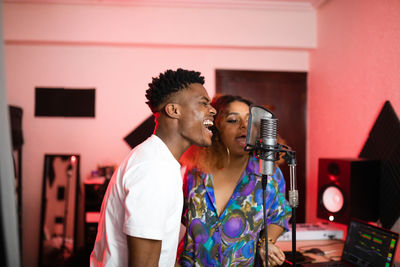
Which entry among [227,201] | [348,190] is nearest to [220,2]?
[348,190]

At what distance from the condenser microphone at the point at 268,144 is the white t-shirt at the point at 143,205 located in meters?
0.31

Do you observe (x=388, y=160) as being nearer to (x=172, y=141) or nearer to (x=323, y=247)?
(x=323, y=247)

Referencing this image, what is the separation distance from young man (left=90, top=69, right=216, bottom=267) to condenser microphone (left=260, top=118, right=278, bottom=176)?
0.24 metres

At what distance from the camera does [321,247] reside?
2.31 metres

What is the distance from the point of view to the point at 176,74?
1.27 metres

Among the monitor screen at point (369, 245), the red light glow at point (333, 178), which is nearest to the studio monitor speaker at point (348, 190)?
the red light glow at point (333, 178)

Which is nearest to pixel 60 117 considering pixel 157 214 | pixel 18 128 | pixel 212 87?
pixel 18 128

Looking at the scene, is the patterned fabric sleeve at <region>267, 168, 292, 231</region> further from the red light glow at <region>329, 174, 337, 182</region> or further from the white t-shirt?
the white t-shirt

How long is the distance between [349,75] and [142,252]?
8.62ft

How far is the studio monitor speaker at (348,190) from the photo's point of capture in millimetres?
2133

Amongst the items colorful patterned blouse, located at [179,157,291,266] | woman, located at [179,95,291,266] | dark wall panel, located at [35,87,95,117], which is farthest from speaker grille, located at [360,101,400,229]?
dark wall panel, located at [35,87,95,117]

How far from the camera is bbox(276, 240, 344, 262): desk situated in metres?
2.10

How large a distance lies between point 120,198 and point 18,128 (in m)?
3.19

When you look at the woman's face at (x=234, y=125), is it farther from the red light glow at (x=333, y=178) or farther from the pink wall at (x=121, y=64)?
the pink wall at (x=121, y=64)
